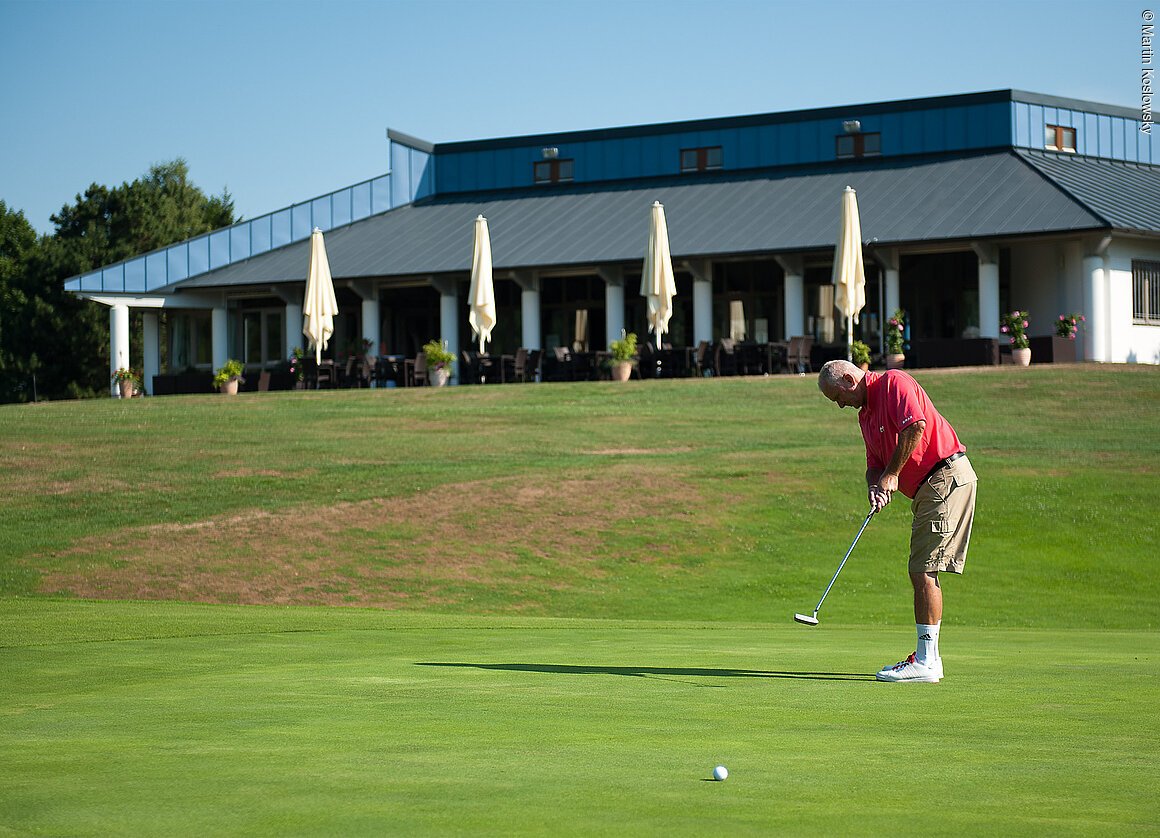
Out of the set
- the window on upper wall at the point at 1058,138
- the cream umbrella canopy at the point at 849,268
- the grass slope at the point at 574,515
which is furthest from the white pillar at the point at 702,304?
the window on upper wall at the point at 1058,138

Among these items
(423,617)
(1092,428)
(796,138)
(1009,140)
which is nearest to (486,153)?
(796,138)

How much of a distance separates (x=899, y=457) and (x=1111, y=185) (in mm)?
34572

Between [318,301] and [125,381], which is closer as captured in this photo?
[318,301]

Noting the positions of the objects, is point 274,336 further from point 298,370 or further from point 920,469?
point 920,469

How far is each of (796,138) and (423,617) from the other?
34167 millimetres

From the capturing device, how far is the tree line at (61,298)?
61.8 meters

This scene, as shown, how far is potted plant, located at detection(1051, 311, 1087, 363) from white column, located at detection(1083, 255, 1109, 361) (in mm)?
1120

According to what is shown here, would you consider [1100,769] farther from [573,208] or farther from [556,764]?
[573,208]

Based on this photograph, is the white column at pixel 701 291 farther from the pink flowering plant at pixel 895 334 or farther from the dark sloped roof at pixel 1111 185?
the dark sloped roof at pixel 1111 185

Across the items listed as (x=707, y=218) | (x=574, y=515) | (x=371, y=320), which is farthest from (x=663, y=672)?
(x=371, y=320)

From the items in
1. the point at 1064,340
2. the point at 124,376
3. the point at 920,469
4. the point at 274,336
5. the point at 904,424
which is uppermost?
the point at 274,336

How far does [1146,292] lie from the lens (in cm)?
3681

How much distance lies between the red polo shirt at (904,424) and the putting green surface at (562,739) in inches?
45.3

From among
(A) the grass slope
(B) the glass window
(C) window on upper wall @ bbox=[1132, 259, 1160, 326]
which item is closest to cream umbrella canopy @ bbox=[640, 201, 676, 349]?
(A) the grass slope
